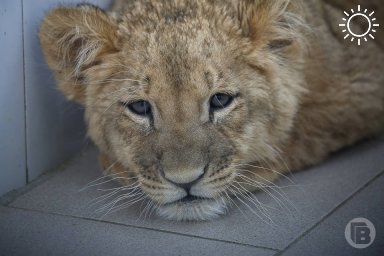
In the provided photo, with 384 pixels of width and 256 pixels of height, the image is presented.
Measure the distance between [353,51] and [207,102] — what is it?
103cm

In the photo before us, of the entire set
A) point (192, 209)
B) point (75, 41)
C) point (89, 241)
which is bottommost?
point (89, 241)

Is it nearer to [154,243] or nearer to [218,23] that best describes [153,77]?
[218,23]

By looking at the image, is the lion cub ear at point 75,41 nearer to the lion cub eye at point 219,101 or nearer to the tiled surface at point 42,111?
the tiled surface at point 42,111

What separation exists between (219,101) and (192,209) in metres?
0.44

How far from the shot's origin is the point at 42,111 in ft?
13.3

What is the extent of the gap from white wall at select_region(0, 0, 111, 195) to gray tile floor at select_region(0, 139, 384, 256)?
11 cm

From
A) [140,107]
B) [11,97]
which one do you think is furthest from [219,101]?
[11,97]

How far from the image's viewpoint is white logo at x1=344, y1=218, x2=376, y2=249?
3.29m

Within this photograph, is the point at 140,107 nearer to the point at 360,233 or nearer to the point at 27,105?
the point at 27,105

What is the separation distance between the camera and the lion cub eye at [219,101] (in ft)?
11.3

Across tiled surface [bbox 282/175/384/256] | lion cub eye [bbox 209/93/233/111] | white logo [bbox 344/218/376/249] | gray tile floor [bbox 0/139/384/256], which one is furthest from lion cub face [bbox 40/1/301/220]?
white logo [bbox 344/218/376/249]

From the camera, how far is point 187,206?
3.47 meters

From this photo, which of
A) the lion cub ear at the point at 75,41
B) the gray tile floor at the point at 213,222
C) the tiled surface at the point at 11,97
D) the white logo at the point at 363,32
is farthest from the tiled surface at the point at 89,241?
the white logo at the point at 363,32

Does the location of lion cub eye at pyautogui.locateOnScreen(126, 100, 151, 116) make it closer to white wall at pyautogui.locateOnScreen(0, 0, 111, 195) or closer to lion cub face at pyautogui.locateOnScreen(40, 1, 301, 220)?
lion cub face at pyautogui.locateOnScreen(40, 1, 301, 220)
